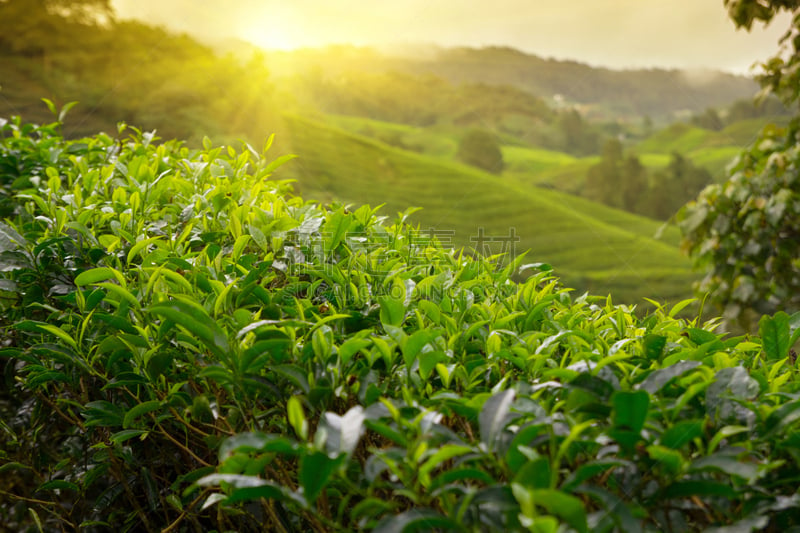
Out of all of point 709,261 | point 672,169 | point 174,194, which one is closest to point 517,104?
point 672,169

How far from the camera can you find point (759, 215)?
4.76 m

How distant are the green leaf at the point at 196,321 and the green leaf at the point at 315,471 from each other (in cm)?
29

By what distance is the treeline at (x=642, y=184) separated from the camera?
2116cm

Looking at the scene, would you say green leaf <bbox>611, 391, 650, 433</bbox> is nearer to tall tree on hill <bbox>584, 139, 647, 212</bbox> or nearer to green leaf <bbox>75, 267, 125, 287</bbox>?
green leaf <bbox>75, 267, 125, 287</bbox>

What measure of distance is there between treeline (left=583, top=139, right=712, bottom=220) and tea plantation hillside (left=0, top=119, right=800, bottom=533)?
21.2 m

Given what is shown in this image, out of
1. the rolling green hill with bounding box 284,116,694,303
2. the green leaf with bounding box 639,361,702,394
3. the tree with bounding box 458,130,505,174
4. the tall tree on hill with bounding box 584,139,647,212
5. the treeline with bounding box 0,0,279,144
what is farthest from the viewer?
the tall tree on hill with bounding box 584,139,647,212

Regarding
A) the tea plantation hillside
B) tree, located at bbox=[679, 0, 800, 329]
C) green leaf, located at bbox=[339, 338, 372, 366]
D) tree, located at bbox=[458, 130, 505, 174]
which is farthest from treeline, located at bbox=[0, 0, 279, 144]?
tree, located at bbox=[458, 130, 505, 174]

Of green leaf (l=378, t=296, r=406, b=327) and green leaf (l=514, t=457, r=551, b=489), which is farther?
green leaf (l=378, t=296, r=406, b=327)

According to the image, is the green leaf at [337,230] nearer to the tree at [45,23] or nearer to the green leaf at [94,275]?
the green leaf at [94,275]

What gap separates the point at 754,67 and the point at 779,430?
4.99 meters

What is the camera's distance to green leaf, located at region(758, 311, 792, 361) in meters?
1.12

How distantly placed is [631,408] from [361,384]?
0.42 metres

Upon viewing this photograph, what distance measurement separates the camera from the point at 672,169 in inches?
882

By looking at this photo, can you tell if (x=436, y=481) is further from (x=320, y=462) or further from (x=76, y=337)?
(x=76, y=337)
